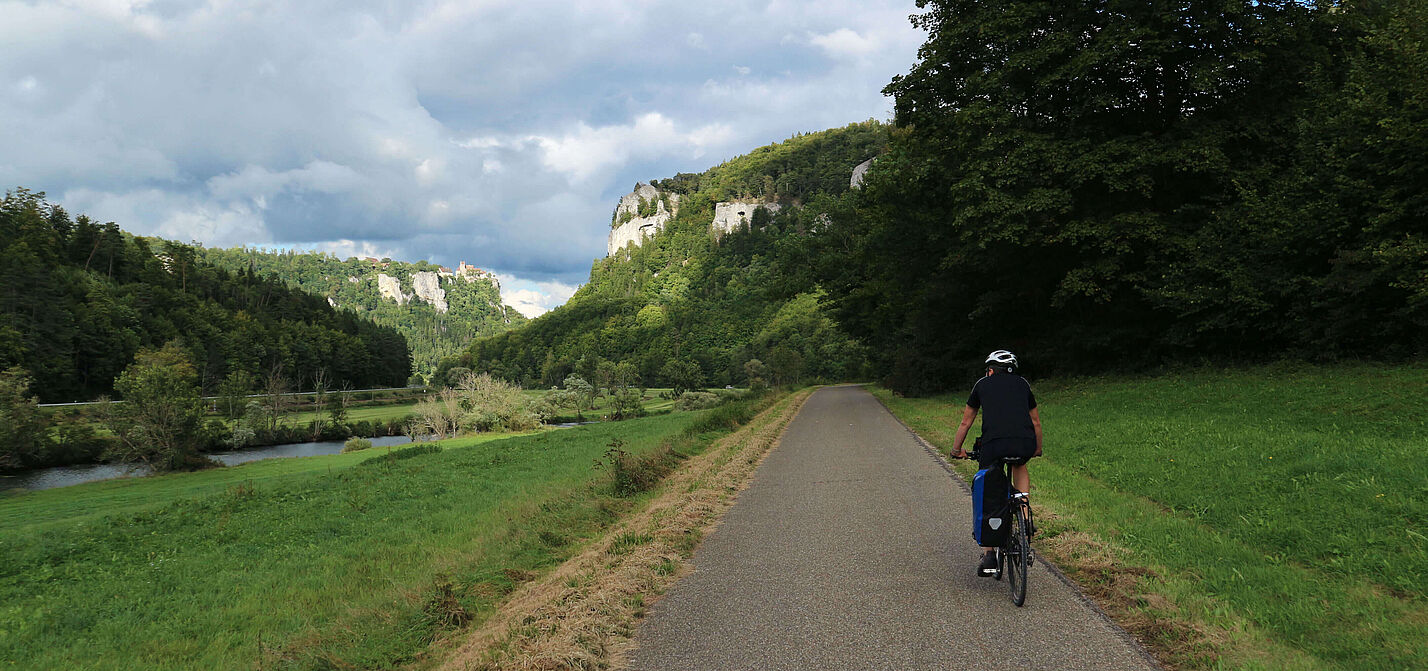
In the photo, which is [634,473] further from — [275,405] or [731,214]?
[731,214]

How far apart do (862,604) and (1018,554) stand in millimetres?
1195

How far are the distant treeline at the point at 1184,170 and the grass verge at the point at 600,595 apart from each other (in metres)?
14.2

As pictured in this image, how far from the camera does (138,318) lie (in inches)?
3337

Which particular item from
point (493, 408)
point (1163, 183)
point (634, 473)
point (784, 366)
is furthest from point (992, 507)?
point (784, 366)

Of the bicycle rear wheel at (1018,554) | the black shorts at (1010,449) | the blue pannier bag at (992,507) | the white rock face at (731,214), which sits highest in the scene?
the white rock face at (731,214)

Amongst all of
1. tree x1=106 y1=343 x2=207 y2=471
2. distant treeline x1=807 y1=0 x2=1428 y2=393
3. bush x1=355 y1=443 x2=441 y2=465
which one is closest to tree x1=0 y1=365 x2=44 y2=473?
tree x1=106 y1=343 x2=207 y2=471

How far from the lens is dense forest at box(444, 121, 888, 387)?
313 feet

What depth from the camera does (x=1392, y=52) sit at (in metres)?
14.7

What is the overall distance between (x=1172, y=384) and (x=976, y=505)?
51.5ft

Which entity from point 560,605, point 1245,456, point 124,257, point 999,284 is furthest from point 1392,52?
point 124,257

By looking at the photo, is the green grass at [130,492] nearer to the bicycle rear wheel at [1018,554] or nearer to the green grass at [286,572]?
the green grass at [286,572]

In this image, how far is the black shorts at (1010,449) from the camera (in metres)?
4.77

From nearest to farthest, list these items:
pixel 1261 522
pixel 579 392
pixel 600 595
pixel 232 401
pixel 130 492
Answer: pixel 600 595
pixel 1261 522
pixel 130 492
pixel 232 401
pixel 579 392

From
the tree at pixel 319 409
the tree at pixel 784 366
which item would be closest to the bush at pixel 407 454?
the tree at pixel 784 366
